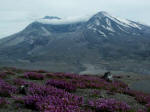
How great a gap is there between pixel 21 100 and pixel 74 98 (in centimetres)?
180

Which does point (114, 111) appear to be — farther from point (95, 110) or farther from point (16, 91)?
point (16, 91)

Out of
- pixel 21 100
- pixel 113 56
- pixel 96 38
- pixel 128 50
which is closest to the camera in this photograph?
pixel 21 100

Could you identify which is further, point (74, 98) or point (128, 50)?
point (128, 50)

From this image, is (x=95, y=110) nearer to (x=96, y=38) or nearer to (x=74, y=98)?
(x=74, y=98)

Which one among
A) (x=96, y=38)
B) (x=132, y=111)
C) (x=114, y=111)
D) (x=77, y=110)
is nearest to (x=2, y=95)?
(x=77, y=110)

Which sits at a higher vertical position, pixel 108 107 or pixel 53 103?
pixel 53 103

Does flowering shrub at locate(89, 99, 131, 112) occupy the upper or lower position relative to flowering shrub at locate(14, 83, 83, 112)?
lower

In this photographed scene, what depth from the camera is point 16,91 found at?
30.3 ft

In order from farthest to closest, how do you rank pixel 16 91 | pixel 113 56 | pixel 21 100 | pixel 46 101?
1. pixel 113 56
2. pixel 16 91
3. pixel 21 100
4. pixel 46 101

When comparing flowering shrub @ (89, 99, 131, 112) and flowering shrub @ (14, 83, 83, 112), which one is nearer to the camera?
flowering shrub @ (14, 83, 83, 112)

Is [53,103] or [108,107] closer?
[53,103]

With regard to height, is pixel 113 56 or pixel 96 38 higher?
pixel 96 38

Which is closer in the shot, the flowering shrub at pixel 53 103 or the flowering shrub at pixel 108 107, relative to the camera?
the flowering shrub at pixel 53 103

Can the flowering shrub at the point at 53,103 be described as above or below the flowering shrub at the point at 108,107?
above
